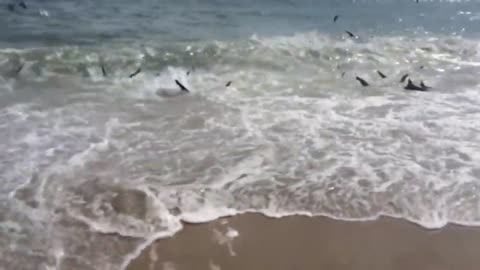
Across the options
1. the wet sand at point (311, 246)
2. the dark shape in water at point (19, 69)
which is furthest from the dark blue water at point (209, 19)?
the wet sand at point (311, 246)

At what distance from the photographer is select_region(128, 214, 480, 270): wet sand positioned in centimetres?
401

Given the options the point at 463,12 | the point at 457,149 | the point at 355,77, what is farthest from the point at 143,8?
the point at 457,149

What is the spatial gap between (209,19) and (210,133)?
671 centimetres

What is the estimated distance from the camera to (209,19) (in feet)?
40.7

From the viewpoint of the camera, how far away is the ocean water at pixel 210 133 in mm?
4613

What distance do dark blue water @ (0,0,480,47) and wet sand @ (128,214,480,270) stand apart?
685 centimetres

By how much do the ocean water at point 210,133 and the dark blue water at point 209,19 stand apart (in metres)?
0.10

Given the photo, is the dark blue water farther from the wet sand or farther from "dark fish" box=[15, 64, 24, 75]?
the wet sand

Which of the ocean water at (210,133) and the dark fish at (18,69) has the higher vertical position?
the ocean water at (210,133)

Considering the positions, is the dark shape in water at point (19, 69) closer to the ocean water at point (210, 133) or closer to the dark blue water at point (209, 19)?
the ocean water at point (210, 133)

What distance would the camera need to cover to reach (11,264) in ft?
12.8

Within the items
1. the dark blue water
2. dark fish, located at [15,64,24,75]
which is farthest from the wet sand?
the dark blue water

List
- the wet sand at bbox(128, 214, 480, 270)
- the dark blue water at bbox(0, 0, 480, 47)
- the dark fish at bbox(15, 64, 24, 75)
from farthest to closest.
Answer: the dark blue water at bbox(0, 0, 480, 47), the dark fish at bbox(15, 64, 24, 75), the wet sand at bbox(128, 214, 480, 270)

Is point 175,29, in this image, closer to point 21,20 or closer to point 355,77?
point 21,20
